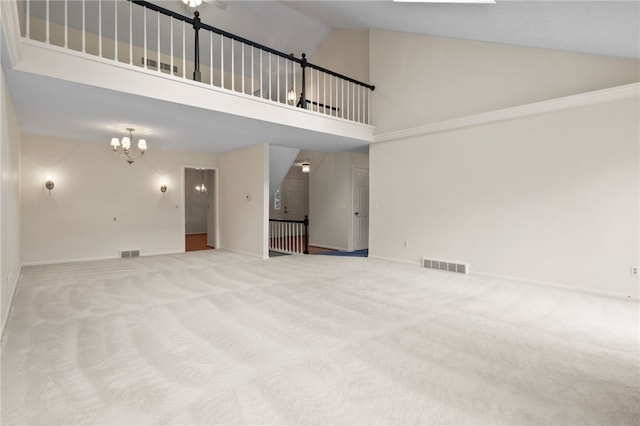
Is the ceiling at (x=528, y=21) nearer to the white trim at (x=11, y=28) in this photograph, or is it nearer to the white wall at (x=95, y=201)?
the white trim at (x=11, y=28)

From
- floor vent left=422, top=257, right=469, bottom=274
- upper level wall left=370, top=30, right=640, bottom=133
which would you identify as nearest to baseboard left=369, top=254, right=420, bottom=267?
floor vent left=422, top=257, right=469, bottom=274

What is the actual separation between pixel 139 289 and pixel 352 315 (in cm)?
306

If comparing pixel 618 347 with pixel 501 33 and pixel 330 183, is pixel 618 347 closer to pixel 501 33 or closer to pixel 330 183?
pixel 501 33

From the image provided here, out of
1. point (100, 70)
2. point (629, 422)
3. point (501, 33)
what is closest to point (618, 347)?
point (629, 422)

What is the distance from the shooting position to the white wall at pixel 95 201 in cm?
638

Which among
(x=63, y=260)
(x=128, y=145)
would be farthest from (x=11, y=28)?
(x=63, y=260)

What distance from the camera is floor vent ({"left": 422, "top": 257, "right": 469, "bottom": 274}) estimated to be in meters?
5.67

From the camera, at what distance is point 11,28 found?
2713mm

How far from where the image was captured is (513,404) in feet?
6.52

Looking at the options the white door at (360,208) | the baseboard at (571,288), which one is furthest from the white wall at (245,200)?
the baseboard at (571,288)

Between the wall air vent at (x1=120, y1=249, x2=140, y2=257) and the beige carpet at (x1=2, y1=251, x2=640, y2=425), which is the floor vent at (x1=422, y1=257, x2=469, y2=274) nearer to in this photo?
the beige carpet at (x1=2, y1=251, x2=640, y2=425)

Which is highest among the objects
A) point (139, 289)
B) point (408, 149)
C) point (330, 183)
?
point (408, 149)

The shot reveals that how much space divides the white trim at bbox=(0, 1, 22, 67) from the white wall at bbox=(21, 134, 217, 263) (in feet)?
12.6

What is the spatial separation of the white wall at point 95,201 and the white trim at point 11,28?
3851mm
